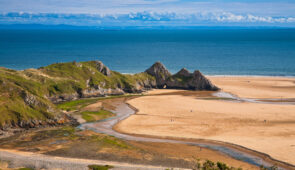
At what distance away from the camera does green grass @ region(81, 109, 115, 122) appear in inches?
2847

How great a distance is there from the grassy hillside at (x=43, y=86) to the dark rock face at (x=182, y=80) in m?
3.33

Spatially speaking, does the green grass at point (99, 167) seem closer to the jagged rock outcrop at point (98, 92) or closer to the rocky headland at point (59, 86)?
the rocky headland at point (59, 86)

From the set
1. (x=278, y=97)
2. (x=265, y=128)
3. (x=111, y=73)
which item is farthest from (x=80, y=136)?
(x=278, y=97)

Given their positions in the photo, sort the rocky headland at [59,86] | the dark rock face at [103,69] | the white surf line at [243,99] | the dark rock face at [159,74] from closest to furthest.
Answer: the rocky headland at [59,86] → the white surf line at [243,99] → the dark rock face at [103,69] → the dark rock face at [159,74]

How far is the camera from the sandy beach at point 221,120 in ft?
193

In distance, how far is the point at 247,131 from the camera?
6412 centimetres

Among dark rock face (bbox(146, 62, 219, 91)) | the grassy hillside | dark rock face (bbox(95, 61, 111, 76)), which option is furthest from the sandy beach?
dark rock face (bbox(95, 61, 111, 76))

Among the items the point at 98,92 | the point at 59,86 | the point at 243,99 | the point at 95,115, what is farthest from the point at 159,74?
the point at 95,115

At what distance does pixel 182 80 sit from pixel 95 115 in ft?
139

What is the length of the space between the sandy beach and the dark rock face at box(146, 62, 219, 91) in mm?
5236

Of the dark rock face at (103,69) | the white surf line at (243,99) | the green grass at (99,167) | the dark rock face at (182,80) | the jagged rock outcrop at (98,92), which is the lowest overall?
the green grass at (99,167)

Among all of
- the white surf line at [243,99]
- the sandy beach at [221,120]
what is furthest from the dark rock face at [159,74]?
the white surf line at [243,99]

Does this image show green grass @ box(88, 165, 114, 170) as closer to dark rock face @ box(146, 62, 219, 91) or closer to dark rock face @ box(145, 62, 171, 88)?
dark rock face @ box(146, 62, 219, 91)

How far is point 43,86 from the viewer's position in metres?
84.8
